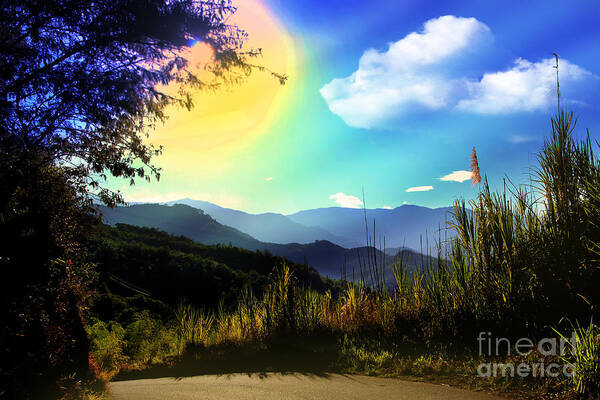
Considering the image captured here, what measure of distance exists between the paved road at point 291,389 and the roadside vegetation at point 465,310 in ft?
1.24

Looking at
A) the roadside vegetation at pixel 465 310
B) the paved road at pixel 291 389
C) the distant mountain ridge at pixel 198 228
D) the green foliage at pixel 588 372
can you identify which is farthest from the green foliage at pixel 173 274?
the distant mountain ridge at pixel 198 228

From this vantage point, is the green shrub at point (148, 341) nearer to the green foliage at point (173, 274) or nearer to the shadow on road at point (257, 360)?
the shadow on road at point (257, 360)

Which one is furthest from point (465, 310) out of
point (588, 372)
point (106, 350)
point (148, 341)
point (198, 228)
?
point (198, 228)

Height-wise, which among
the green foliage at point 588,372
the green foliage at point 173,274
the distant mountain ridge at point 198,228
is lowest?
the green foliage at point 173,274

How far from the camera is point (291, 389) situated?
3.93m

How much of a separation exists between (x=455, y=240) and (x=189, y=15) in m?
7.02

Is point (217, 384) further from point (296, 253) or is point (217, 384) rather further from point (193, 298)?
point (296, 253)

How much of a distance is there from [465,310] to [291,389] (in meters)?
2.77

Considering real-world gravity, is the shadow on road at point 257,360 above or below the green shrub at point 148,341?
above

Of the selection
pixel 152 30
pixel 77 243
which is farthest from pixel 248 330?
pixel 152 30

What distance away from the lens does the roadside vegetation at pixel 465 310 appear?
416 cm

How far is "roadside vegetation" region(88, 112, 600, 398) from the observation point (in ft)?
13.6

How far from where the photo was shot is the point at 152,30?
7.35m

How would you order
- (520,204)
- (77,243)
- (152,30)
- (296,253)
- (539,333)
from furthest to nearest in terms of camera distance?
(296,253)
(152,30)
(520,204)
(77,243)
(539,333)
